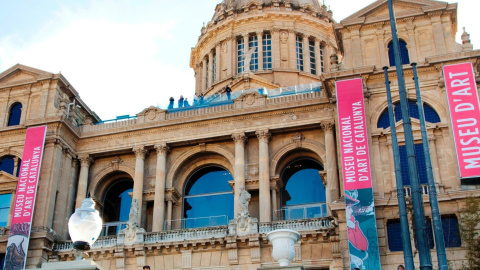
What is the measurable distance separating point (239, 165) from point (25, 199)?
10.8 meters

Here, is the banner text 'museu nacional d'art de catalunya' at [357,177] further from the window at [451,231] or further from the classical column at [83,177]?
the classical column at [83,177]

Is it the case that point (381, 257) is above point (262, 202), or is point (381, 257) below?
below

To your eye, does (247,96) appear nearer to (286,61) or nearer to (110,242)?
(110,242)

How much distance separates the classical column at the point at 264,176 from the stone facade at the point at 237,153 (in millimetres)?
70

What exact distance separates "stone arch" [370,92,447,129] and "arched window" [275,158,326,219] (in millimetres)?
5022

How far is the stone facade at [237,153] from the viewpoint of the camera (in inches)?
1117

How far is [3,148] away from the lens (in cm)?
3466

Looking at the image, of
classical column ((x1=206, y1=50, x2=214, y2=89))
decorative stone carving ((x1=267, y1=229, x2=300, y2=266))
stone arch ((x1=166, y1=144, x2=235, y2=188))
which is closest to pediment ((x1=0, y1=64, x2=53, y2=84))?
stone arch ((x1=166, y1=144, x2=235, y2=188))

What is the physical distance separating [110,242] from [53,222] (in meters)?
3.60

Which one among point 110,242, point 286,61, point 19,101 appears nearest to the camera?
point 110,242

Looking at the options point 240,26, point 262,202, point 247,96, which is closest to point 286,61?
point 240,26

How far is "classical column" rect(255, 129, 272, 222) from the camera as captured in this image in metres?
30.7

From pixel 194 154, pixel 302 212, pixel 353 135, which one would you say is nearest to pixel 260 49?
pixel 194 154

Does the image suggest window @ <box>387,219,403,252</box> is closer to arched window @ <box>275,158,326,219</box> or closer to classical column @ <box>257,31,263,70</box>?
arched window @ <box>275,158,326,219</box>
